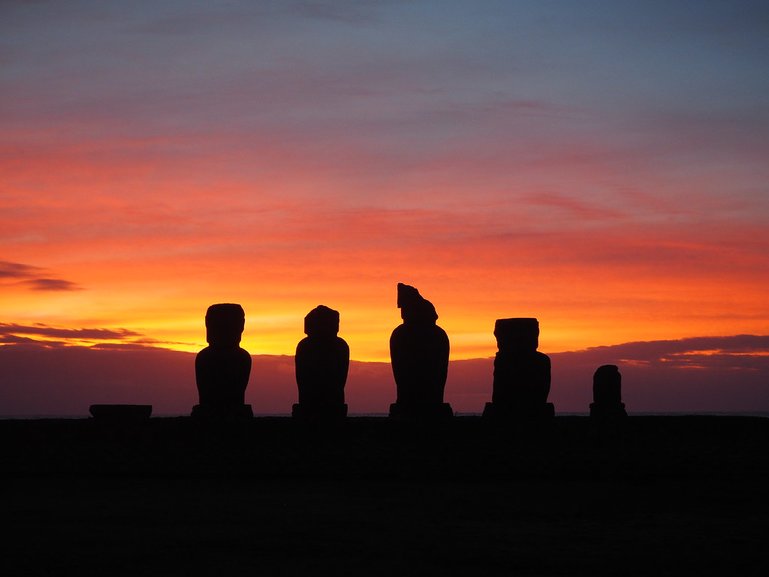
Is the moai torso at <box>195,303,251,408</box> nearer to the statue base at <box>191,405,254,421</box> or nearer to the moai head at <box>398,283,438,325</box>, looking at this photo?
the statue base at <box>191,405,254,421</box>

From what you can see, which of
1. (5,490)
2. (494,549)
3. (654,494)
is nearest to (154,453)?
(5,490)

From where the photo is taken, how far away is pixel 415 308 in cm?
2103

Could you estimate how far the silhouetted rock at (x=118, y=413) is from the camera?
19.8 metres

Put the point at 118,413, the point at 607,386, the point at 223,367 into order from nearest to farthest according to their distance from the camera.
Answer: the point at 118,413 < the point at 223,367 < the point at 607,386

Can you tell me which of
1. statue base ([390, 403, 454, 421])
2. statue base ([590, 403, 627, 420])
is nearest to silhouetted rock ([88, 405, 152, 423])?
statue base ([390, 403, 454, 421])

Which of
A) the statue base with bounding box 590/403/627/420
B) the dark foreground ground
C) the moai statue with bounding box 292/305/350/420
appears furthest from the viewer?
the statue base with bounding box 590/403/627/420

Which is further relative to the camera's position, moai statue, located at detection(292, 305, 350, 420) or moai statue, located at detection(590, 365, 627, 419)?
moai statue, located at detection(590, 365, 627, 419)

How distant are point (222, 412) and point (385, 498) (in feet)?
28.4

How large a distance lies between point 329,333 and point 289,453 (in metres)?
4.25

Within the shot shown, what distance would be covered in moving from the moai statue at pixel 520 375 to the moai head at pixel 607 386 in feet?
10.5

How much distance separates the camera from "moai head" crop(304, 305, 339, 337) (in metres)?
20.6

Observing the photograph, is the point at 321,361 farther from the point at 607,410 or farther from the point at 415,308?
the point at 607,410

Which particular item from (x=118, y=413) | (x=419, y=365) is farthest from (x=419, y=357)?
(x=118, y=413)

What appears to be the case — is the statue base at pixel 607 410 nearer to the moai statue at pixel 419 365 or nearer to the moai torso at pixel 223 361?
the moai statue at pixel 419 365
